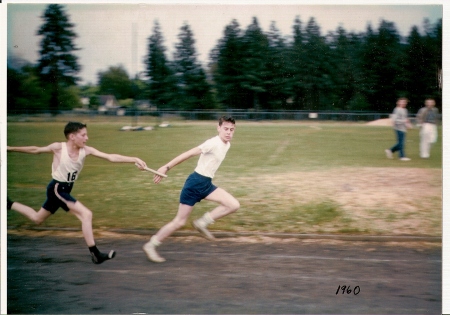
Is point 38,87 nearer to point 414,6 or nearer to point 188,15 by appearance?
point 188,15

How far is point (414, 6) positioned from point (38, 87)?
5.09 m

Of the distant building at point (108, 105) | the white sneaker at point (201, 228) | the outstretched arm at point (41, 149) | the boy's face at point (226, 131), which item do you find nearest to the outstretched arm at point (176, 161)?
the boy's face at point (226, 131)

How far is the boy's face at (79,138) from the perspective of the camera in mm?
5672

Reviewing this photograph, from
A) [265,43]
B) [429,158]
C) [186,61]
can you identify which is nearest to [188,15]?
[186,61]

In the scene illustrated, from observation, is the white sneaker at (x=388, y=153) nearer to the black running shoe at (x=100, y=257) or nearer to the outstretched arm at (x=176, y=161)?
the outstretched arm at (x=176, y=161)

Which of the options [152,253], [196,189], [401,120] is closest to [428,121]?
[401,120]

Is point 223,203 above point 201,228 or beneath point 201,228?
above

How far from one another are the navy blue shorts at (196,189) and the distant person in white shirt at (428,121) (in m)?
2.91

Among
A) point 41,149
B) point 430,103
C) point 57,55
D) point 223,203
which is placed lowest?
point 223,203

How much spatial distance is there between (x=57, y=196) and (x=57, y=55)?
2002 millimetres

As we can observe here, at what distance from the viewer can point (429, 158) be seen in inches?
257

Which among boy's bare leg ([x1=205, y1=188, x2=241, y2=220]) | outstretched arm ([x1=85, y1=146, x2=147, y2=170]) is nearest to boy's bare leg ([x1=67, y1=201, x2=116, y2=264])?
outstretched arm ([x1=85, y1=146, x2=147, y2=170])

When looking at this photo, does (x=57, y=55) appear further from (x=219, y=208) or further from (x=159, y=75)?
(x=219, y=208)

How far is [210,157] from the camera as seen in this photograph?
5770mm
